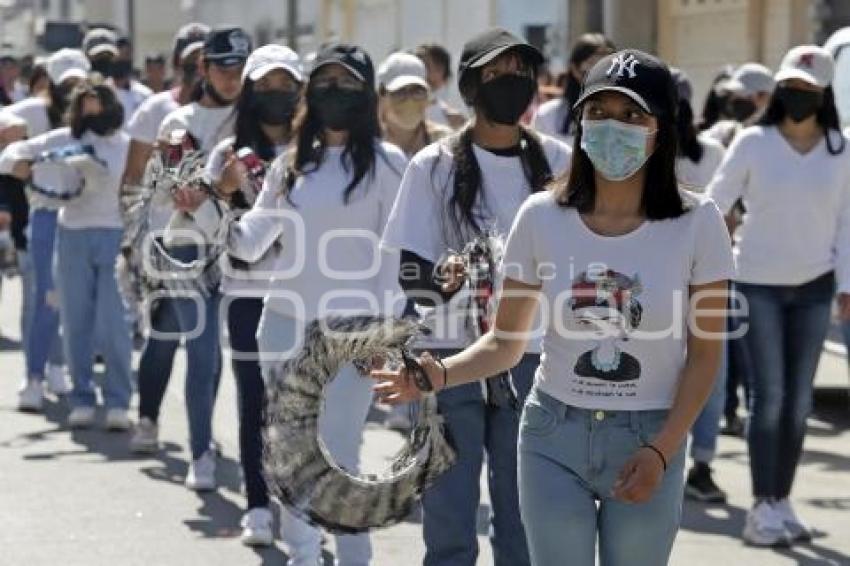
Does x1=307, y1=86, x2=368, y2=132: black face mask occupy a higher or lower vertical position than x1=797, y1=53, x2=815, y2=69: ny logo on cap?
lower

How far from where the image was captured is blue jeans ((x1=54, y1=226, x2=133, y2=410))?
10906 mm

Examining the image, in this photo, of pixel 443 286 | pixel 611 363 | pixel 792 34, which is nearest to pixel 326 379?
pixel 443 286

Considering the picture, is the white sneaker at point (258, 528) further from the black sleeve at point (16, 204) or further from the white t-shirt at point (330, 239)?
the black sleeve at point (16, 204)

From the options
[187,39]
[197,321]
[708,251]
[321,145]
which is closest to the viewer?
[708,251]

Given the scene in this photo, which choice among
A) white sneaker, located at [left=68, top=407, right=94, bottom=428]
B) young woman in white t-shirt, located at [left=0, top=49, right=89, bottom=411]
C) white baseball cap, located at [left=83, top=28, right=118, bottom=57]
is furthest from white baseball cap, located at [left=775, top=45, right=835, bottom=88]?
white baseball cap, located at [left=83, top=28, right=118, bottom=57]

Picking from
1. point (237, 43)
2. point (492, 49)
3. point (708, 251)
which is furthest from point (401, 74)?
point (708, 251)

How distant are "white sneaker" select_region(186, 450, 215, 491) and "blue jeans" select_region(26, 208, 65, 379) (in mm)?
2681

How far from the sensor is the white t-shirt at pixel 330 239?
6910 mm

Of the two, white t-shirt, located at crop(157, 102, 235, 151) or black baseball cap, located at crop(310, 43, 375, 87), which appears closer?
black baseball cap, located at crop(310, 43, 375, 87)

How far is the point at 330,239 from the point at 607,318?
2.30 m

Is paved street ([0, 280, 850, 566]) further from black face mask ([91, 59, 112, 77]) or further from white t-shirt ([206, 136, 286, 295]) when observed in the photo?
black face mask ([91, 59, 112, 77])

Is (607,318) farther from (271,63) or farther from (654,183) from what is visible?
(271,63)

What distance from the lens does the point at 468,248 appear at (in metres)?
6.02

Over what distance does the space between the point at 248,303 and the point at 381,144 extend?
3.49 feet
